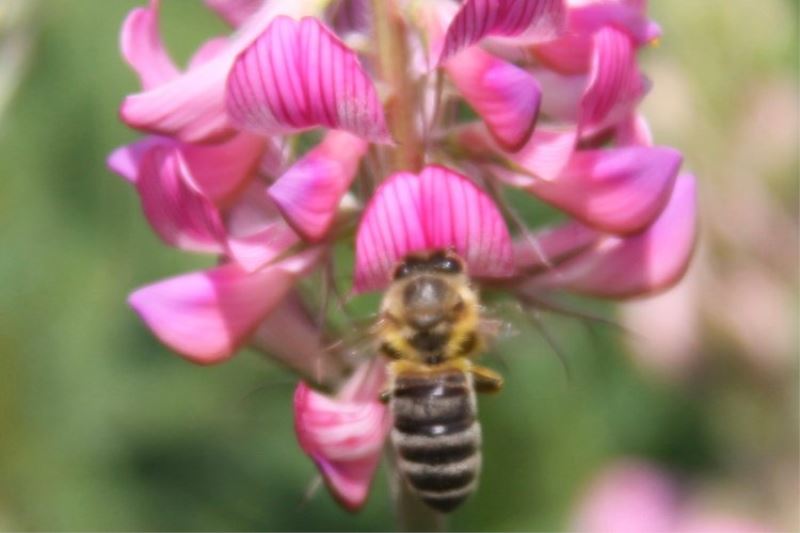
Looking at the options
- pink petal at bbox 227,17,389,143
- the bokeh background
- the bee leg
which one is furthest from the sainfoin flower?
the bokeh background

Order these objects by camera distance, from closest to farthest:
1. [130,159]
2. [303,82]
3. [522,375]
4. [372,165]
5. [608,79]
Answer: [303,82] → [608,79] → [372,165] → [130,159] → [522,375]

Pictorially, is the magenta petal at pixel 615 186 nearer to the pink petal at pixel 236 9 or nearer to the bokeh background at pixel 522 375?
the pink petal at pixel 236 9

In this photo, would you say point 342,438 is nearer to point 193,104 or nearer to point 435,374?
point 435,374

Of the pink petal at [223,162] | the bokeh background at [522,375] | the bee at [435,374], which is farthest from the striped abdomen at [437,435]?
the bokeh background at [522,375]

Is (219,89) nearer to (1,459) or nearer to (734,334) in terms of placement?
(1,459)

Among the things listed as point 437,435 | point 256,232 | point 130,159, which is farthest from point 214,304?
point 437,435

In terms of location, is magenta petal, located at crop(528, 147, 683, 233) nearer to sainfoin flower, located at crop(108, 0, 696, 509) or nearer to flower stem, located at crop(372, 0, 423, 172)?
sainfoin flower, located at crop(108, 0, 696, 509)
